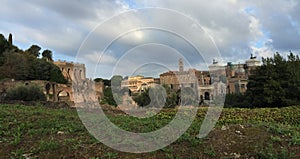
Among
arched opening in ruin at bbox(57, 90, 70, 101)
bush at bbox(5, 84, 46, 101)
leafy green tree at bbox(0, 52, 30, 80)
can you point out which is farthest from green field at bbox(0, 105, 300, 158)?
arched opening in ruin at bbox(57, 90, 70, 101)

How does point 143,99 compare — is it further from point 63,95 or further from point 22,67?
point 63,95

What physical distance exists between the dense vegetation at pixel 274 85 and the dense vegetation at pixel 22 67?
106 ft

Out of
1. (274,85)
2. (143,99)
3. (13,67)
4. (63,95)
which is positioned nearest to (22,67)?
(13,67)

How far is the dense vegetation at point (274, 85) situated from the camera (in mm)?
19722

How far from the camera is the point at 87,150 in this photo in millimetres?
5426

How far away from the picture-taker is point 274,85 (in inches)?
803

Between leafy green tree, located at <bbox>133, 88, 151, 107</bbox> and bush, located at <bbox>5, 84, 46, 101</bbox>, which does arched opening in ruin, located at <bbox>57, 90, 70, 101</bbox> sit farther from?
leafy green tree, located at <bbox>133, 88, 151, 107</bbox>

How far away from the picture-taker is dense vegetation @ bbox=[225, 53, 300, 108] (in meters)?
19.7

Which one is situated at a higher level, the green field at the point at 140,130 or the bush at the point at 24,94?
the bush at the point at 24,94

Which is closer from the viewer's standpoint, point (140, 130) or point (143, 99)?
point (140, 130)

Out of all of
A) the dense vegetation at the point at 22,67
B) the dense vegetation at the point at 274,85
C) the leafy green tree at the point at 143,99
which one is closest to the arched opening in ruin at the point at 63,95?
the dense vegetation at the point at 22,67

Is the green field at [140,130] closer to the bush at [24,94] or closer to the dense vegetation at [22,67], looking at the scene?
the bush at [24,94]

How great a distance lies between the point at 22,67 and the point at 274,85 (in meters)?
36.6

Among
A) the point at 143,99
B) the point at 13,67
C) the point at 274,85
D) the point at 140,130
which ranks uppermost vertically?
the point at 13,67
